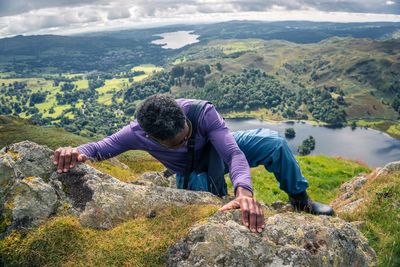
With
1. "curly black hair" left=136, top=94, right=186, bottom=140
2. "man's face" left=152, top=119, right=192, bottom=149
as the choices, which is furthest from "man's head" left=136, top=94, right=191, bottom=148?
"man's face" left=152, top=119, right=192, bottom=149

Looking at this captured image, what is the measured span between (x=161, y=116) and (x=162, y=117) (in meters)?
0.03

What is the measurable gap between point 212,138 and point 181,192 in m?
1.40

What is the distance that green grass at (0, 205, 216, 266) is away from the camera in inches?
254

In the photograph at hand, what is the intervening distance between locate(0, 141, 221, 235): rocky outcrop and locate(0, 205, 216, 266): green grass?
14.9 inches

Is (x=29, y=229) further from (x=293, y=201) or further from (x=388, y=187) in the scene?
(x=388, y=187)

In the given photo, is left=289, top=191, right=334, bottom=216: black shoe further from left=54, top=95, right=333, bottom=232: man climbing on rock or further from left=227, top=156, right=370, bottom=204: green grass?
left=227, top=156, right=370, bottom=204: green grass

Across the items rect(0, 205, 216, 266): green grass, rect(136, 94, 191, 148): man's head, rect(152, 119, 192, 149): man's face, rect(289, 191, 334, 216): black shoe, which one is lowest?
rect(289, 191, 334, 216): black shoe

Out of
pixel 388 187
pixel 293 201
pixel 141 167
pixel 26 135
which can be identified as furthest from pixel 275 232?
pixel 26 135

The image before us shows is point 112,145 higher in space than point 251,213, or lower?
higher

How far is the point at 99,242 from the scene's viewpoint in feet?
22.5

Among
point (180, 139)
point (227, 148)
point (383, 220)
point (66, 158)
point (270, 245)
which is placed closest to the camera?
point (270, 245)

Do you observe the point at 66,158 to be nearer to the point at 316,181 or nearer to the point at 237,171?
the point at 237,171

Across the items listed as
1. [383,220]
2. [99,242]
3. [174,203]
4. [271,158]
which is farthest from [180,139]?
[383,220]

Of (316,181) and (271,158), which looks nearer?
(271,158)
